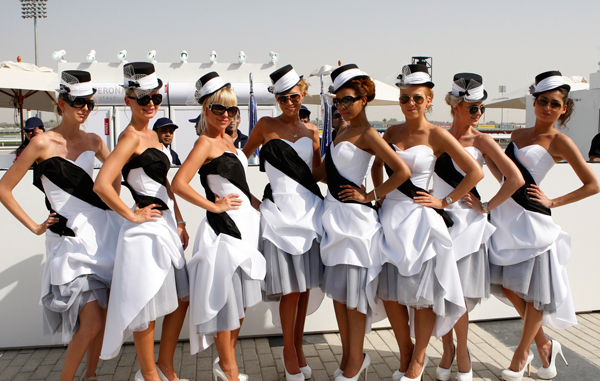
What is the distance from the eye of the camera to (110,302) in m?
2.72

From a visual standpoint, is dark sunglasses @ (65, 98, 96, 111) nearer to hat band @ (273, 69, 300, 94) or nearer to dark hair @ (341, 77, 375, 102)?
hat band @ (273, 69, 300, 94)

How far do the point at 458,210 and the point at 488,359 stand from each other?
4.38 ft

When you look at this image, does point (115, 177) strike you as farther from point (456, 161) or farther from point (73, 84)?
point (456, 161)

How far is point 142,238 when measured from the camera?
2732mm

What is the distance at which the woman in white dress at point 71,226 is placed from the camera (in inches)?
108

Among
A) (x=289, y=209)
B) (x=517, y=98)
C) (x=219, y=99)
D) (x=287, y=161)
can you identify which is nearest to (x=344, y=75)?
(x=287, y=161)

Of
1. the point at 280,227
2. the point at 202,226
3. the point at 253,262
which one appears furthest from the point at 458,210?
the point at 202,226

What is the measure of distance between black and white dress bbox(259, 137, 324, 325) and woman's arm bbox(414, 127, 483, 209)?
690 millimetres

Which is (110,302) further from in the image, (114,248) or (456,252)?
(456,252)

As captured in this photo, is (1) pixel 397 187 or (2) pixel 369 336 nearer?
(1) pixel 397 187

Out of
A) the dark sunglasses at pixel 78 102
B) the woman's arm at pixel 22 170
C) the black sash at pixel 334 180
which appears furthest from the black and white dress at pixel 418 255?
the woman's arm at pixel 22 170

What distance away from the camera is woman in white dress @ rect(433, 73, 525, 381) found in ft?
10.0

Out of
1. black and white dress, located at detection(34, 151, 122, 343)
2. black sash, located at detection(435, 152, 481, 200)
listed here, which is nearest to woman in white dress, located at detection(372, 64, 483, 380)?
black sash, located at detection(435, 152, 481, 200)

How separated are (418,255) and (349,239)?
424mm
